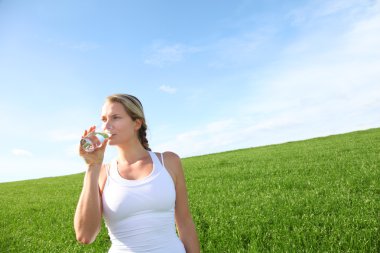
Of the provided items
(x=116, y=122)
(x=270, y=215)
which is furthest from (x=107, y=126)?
(x=270, y=215)

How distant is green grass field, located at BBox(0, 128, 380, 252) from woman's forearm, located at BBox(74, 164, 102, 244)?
16.1 feet

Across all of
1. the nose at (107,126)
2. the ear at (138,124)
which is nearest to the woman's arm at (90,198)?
the nose at (107,126)

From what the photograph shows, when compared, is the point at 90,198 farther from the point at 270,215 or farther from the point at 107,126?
the point at 270,215

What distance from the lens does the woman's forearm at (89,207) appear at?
3930mm

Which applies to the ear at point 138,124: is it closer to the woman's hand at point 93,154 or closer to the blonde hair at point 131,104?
the blonde hair at point 131,104

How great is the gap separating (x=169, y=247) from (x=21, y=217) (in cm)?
1438

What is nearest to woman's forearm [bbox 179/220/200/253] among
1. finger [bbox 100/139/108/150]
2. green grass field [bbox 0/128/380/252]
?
finger [bbox 100/139/108/150]

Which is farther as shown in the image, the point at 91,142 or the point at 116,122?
the point at 116,122

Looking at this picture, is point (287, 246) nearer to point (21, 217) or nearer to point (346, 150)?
point (21, 217)

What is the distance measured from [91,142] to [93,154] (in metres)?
0.15

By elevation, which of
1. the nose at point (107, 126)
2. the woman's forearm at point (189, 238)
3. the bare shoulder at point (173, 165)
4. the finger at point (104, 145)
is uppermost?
the nose at point (107, 126)

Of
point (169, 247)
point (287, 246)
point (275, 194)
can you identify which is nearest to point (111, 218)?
point (169, 247)

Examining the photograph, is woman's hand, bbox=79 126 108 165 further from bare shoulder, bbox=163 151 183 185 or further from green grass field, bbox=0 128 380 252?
green grass field, bbox=0 128 380 252

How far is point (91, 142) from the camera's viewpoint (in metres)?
3.83
